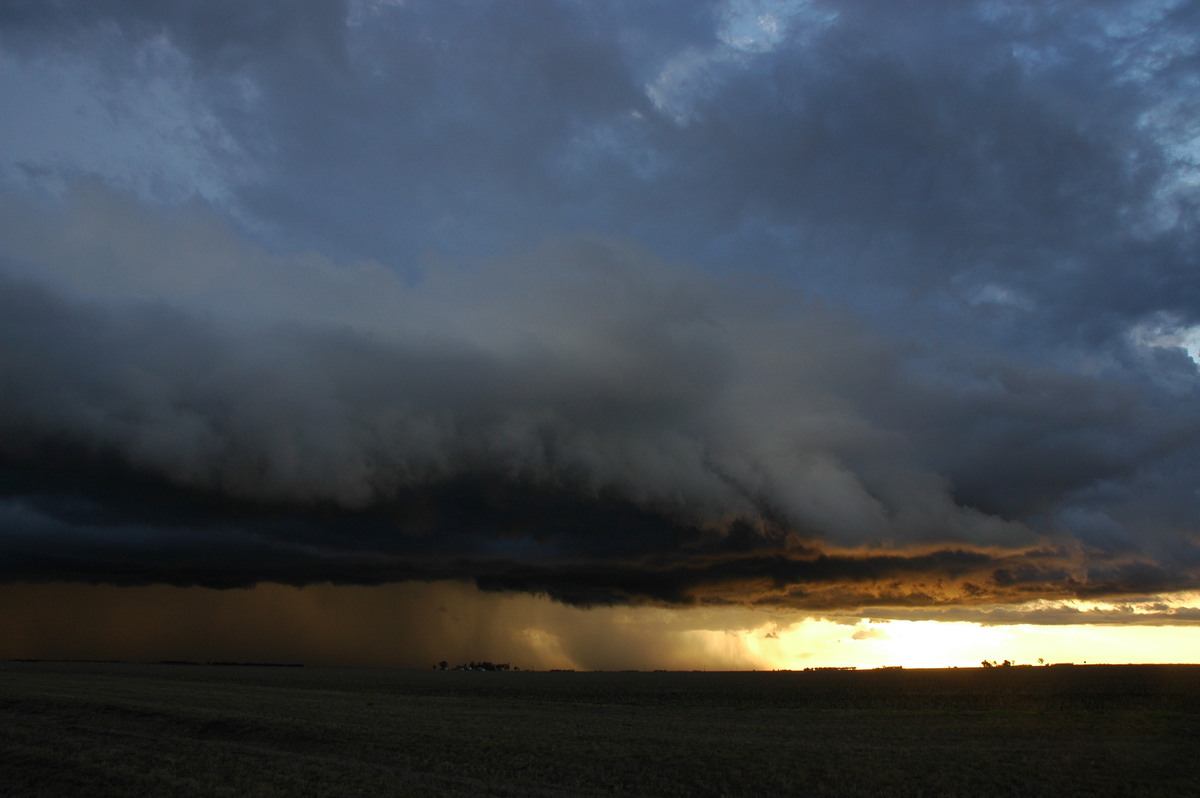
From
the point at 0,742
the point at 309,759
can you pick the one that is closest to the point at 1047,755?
the point at 309,759

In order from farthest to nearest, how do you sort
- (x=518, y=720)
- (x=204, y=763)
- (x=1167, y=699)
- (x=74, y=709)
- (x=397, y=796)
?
(x=1167, y=699), (x=518, y=720), (x=74, y=709), (x=204, y=763), (x=397, y=796)

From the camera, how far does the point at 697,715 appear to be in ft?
194

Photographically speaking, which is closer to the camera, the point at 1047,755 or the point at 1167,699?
the point at 1047,755

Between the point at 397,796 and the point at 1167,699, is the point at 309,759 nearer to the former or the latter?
the point at 397,796

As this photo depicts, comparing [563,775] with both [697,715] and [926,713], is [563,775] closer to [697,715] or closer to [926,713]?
[697,715]

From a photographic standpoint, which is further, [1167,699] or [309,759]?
[1167,699]

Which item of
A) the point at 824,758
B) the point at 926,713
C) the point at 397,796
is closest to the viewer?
the point at 397,796

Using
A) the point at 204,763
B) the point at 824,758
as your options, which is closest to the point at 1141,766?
the point at 824,758

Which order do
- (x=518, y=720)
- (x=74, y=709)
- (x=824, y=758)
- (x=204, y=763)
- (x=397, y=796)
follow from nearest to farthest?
(x=397, y=796) → (x=204, y=763) → (x=824, y=758) → (x=74, y=709) → (x=518, y=720)

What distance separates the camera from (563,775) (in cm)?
3027

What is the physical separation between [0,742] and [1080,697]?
8893 cm

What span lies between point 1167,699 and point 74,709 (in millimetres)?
92577

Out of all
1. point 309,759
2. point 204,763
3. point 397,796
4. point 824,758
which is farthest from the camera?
point 824,758

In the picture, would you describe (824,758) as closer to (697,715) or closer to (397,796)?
(397,796)
